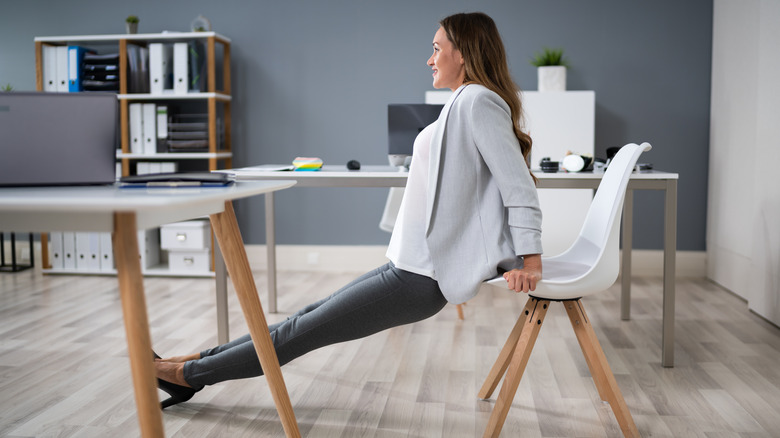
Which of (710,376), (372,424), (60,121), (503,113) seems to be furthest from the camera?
(710,376)

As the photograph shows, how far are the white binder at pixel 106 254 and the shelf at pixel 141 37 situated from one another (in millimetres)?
1254

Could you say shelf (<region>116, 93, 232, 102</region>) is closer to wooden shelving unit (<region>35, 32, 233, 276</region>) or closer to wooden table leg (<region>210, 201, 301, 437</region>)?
wooden shelving unit (<region>35, 32, 233, 276</region>)

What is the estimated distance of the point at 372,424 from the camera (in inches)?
77.1

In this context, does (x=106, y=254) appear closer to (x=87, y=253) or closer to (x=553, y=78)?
(x=87, y=253)

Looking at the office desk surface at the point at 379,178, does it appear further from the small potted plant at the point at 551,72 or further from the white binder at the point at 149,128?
the white binder at the point at 149,128

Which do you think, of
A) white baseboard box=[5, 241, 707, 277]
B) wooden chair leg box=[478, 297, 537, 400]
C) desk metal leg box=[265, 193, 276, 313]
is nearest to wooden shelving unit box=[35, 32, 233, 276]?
white baseboard box=[5, 241, 707, 277]

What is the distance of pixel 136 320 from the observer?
1137mm

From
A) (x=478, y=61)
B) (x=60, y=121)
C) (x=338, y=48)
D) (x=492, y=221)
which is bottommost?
(x=492, y=221)

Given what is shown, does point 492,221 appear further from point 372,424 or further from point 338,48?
point 338,48

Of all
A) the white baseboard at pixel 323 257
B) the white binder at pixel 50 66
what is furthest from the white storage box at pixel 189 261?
the white binder at pixel 50 66

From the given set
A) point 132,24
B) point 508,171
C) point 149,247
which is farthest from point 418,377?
point 132,24

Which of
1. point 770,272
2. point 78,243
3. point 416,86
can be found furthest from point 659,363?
point 78,243

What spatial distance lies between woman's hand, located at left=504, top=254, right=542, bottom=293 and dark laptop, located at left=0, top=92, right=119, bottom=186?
1.00 m

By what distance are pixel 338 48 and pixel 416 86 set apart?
58cm
